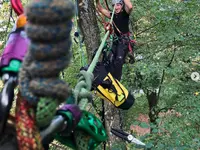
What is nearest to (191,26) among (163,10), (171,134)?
(163,10)

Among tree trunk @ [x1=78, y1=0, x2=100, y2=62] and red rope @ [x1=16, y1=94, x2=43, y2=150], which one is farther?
tree trunk @ [x1=78, y1=0, x2=100, y2=62]

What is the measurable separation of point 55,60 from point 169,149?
6.32 feet

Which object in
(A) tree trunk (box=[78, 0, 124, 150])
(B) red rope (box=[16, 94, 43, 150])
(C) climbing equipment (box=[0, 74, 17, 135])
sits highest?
(C) climbing equipment (box=[0, 74, 17, 135])

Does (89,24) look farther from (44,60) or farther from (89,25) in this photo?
(44,60)

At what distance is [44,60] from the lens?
791 mm

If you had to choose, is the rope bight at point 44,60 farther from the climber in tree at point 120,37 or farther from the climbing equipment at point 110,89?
the climber in tree at point 120,37

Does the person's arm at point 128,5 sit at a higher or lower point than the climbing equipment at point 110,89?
higher

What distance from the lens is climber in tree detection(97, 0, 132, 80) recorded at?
3498 millimetres

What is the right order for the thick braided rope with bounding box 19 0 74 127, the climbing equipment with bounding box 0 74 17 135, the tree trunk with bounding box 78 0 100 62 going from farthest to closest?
the tree trunk with bounding box 78 0 100 62, the climbing equipment with bounding box 0 74 17 135, the thick braided rope with bounding box 19 0 74 127

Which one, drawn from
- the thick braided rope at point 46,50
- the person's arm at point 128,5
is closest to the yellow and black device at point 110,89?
the person's arm at point 128,5

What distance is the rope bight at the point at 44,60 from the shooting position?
768 mm

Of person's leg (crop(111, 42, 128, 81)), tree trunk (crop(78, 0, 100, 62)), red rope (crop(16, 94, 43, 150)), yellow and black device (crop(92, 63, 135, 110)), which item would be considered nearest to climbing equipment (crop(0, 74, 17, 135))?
red rope (crop(16, 94, 43, 150))

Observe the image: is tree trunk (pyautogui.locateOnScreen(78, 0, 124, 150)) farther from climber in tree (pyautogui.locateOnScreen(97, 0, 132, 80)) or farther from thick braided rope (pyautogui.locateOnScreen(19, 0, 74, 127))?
thick braided rope (pyautogui.locateOnScreen(19, 0, 74, 127))

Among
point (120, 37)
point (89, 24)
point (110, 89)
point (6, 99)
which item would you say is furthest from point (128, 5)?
point (6, 99)
